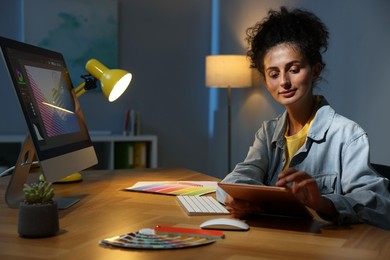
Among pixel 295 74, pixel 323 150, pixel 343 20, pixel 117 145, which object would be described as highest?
pixel 343 20

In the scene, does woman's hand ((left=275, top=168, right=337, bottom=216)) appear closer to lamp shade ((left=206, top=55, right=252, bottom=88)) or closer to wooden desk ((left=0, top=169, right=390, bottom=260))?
wooden desk ((left=0, top=169, right=390, bottom=260))

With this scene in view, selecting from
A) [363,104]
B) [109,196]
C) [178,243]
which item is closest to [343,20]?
[363,104]

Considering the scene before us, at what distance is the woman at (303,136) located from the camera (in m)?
1.45

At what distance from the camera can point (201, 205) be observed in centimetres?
156

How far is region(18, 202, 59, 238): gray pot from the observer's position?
119cm

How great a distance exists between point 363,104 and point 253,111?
140cm

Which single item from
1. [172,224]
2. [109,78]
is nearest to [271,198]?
[172,224]

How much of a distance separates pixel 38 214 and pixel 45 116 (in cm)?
43

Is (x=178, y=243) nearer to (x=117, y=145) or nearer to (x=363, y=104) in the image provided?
(x=363, y=104)

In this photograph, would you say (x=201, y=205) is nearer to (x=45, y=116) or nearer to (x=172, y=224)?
Result: (x=172, y=224)

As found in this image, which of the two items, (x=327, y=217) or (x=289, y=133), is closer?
(x=327, y=217)

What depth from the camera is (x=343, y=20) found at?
3.53 meters

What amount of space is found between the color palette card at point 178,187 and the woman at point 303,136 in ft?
0.53

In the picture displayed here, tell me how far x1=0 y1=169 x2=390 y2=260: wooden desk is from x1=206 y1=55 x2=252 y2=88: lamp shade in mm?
2753
